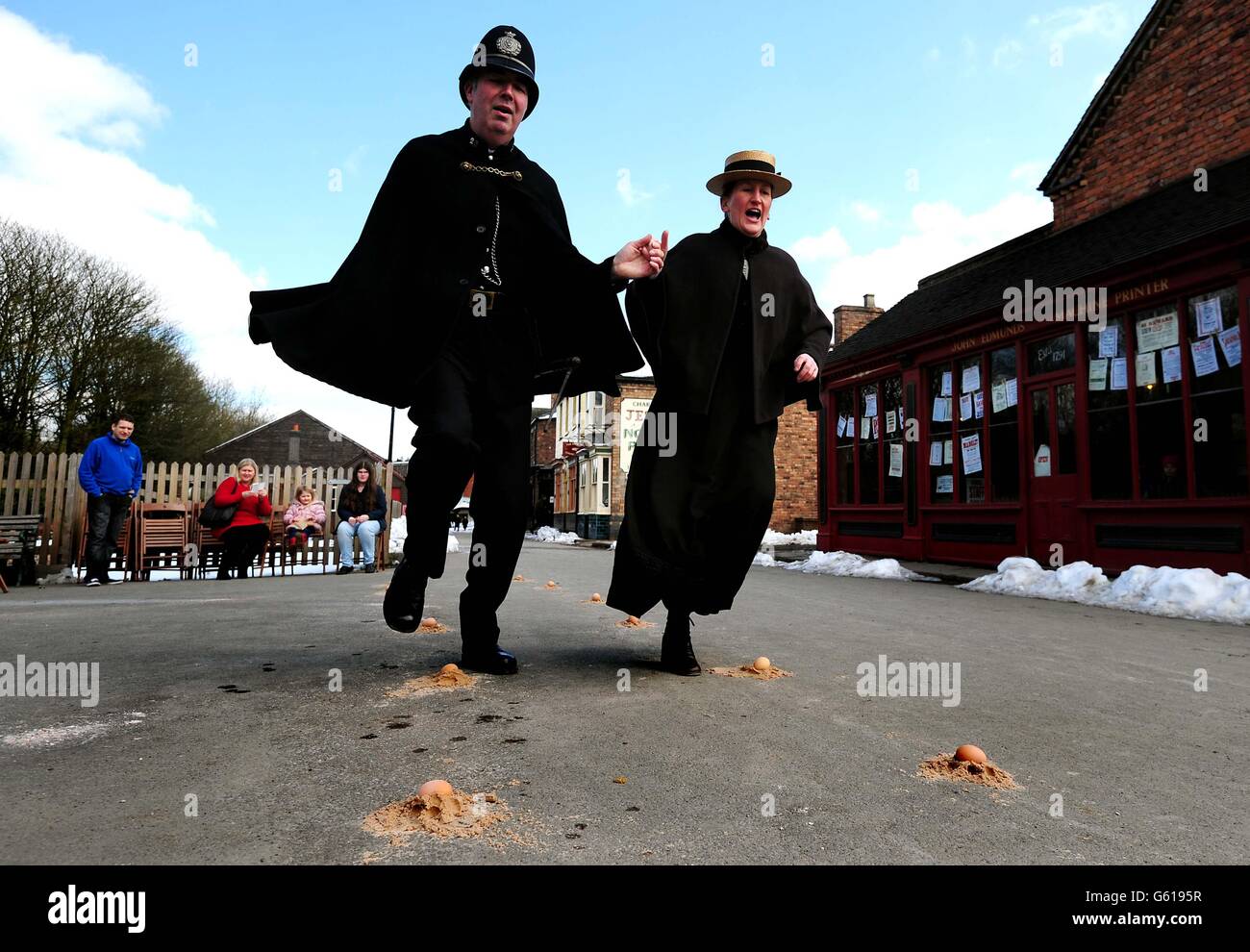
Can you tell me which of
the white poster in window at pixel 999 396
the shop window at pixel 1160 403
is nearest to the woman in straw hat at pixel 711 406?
the shop window at pixel 1160 403

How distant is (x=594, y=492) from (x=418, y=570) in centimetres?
3169

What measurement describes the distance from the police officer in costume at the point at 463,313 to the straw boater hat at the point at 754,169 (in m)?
0.64

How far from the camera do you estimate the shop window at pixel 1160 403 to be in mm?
9234

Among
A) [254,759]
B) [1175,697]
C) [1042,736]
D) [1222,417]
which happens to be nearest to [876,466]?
[1222,417]

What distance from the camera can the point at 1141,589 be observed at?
309 inches

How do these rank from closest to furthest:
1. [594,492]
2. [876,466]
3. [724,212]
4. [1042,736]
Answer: [1042,736] → [724,212] → [876,466] → [594,492]

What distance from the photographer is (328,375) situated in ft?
11.1

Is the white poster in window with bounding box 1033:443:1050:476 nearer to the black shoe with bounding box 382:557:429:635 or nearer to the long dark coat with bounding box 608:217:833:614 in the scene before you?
the long dark coat with bounding box 608:217:833:614

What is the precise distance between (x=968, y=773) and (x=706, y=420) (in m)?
2.04

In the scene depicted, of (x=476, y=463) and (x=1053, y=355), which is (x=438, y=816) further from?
(x=1053, y=355)

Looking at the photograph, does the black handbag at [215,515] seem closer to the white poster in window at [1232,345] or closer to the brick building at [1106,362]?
the brick building at [1106,362]

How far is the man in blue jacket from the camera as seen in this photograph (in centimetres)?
955
